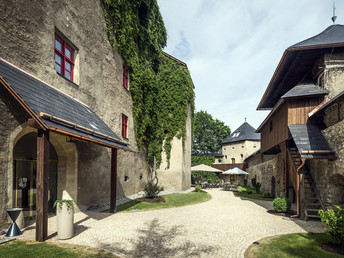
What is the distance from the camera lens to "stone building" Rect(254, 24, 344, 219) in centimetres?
836

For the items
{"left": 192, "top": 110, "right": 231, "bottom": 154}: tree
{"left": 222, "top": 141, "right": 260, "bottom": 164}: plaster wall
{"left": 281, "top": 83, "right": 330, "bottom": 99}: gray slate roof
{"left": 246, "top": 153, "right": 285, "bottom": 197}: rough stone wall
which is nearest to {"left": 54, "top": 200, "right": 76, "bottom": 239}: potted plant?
{"left": 281, "top": 83, "right": 330, "bottom": 99}: gray slate roof

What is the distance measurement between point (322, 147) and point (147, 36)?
14.0 meters

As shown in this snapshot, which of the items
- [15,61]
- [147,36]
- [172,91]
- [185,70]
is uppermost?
[147,36]

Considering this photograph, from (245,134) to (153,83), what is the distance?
2757cm

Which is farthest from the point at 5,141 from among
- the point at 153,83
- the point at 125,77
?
the point at 153,83

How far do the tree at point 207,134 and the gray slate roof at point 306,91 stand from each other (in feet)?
130

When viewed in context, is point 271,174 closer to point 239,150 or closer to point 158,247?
point 158,247

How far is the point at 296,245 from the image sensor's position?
230 inches

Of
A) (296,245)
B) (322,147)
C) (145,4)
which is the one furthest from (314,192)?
(145,4)

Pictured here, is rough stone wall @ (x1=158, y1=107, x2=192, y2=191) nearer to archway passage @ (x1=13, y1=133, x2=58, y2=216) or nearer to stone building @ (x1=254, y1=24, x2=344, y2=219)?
stone building @ (x1=254, y1=24, x2=344, y2=219)

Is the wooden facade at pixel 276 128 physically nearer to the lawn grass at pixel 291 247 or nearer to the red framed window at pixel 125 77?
the lawn grass at pixel 291 247

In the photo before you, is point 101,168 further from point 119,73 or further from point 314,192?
point 314,192

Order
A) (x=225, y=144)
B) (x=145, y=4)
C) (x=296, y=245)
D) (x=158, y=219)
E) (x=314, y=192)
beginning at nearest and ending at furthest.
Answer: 1. (x=296, y=245)
2. (x=158, y=219)
3. (x=314, y=192)
4. (x=145, y=4)
5. (x=225, y=144)

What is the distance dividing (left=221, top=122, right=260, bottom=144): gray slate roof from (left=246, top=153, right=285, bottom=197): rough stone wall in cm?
1417
